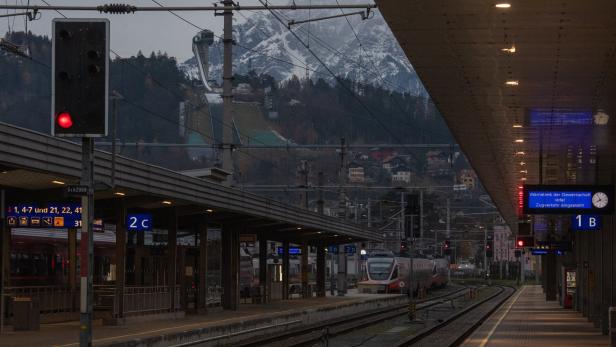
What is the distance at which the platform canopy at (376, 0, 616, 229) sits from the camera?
12.8m

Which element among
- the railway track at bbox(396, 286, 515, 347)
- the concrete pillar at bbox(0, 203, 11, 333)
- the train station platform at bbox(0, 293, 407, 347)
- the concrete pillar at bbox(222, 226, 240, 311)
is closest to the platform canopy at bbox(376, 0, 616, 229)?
the railway track at bbox(396, 286, 515, 347)

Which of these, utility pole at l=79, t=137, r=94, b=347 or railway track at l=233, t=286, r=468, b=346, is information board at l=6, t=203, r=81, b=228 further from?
utility pole at l=79, t=137, r=94, b=347

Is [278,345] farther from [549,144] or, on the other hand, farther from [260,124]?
[260,124]

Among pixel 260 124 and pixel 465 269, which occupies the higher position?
pixel 260 124

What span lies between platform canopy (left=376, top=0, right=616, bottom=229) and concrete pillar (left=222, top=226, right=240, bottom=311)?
17.1 m

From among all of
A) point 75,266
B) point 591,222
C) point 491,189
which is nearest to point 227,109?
point 75,266

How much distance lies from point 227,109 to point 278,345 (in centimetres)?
1078

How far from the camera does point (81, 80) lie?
448 inches

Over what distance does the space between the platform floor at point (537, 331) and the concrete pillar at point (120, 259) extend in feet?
30.1

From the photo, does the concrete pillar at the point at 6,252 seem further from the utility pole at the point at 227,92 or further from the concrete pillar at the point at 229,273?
the concrete pillar at the point at 229,273

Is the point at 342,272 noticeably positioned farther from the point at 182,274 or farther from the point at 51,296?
the point at 51,296

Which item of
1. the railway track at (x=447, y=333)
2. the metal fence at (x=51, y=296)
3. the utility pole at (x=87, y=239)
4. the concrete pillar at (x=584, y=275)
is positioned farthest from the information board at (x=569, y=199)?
the concrete pillar at (x=584, y=275)

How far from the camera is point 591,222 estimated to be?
96.2 feet

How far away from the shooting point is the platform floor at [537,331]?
2877 centimetres
